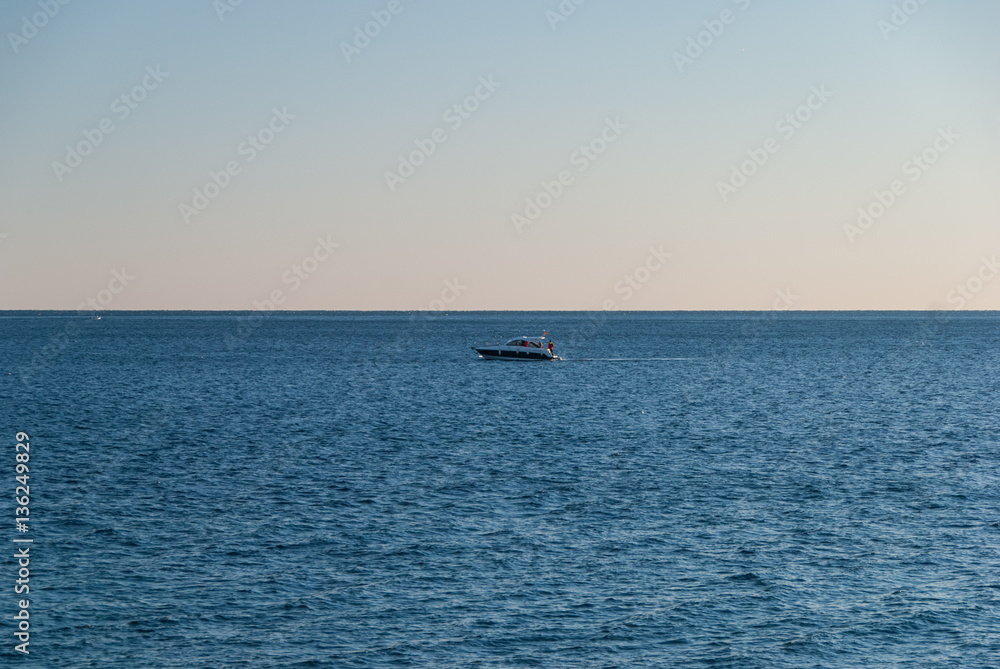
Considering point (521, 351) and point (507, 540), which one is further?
point (521, 351)

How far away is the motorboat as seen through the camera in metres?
158

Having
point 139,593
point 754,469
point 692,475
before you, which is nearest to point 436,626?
point 139,593

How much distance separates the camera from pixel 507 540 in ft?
141

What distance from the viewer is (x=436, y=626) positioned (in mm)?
33156

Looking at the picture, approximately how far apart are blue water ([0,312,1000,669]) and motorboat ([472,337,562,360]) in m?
65.9

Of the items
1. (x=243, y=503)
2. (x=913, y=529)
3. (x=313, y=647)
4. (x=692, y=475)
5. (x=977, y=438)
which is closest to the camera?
(x=313, y=647)

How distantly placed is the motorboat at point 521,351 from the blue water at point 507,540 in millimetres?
65890

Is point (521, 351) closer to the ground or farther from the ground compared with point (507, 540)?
farther from the ground

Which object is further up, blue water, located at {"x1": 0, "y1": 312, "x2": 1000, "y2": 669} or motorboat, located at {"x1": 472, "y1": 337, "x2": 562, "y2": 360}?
motorboat, located at {"x1": 472, "y1": 337, "x2": 562, "y2": 360}

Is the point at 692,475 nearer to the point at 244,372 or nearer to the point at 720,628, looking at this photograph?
the point at 720,628

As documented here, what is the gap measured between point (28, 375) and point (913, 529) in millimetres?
123679

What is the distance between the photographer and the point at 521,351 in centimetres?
16125

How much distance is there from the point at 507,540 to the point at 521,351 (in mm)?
118472

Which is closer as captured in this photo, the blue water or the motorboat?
the blue water
